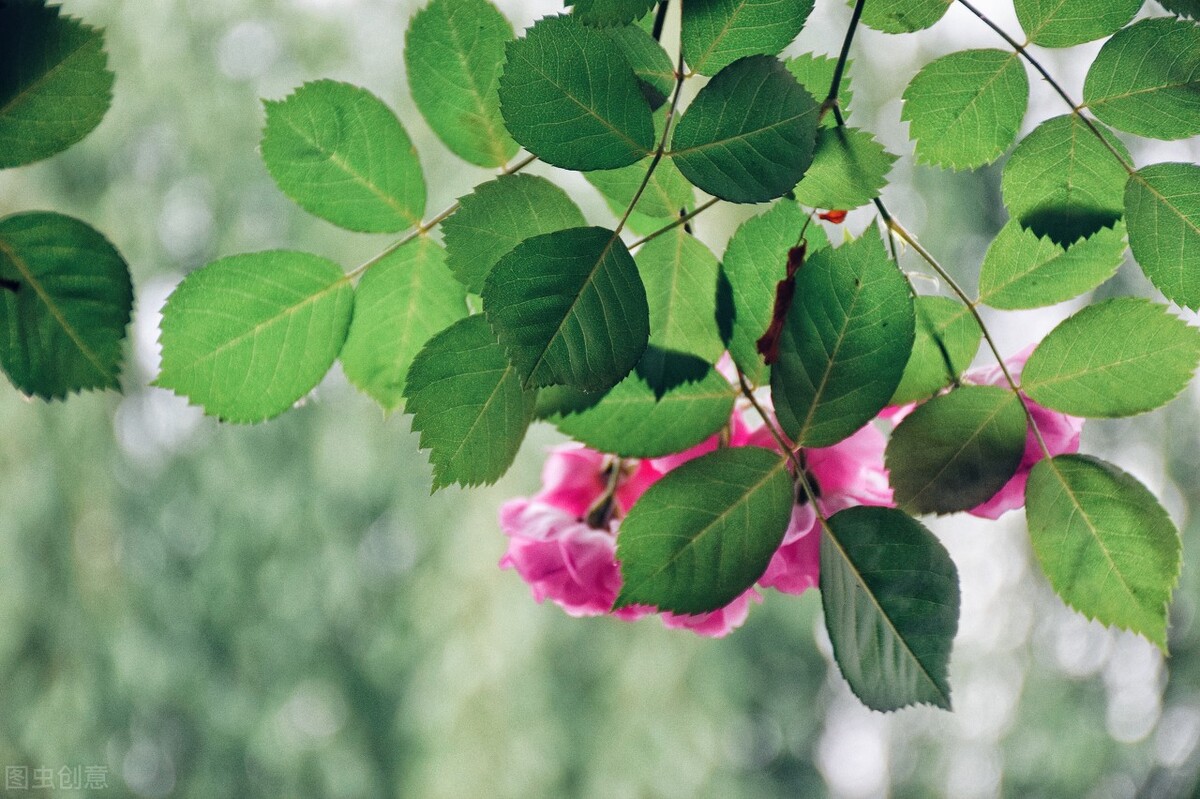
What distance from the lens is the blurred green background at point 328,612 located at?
107 inches

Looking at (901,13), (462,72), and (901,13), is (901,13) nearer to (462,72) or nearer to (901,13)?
(901,13)

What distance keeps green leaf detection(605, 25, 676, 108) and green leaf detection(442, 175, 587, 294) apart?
1.4 inches

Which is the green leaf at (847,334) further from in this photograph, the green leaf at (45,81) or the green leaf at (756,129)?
the green leaf at (45,81)

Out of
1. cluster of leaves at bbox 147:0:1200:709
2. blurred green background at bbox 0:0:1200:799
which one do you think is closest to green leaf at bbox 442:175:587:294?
cluster of leaves at bbox 147:0:1200:709

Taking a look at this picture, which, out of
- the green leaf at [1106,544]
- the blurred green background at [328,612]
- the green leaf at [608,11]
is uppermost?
the green leaf at [608,11]

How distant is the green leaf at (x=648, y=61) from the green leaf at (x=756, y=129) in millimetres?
30

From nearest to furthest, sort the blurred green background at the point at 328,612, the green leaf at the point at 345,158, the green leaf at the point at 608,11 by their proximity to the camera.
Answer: the green leaf at the point at 608,11
the green leaf at the point at 345,158
the blurred green background at the point at 328,612

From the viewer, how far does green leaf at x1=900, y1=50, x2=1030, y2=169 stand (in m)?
0.27

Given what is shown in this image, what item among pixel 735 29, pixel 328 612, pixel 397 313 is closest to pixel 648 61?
pixel 735 29

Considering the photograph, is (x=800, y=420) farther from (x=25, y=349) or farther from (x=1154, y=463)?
(x=1154, y=463)

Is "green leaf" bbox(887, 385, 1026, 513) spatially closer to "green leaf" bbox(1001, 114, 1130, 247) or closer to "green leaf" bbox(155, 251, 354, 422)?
"green leaf" bbox(1001, 114, 1130, 247)

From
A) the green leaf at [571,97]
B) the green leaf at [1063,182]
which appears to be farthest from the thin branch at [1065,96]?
the green leaf at [571,97]

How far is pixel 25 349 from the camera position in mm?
266

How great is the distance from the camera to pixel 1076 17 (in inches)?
10.6
